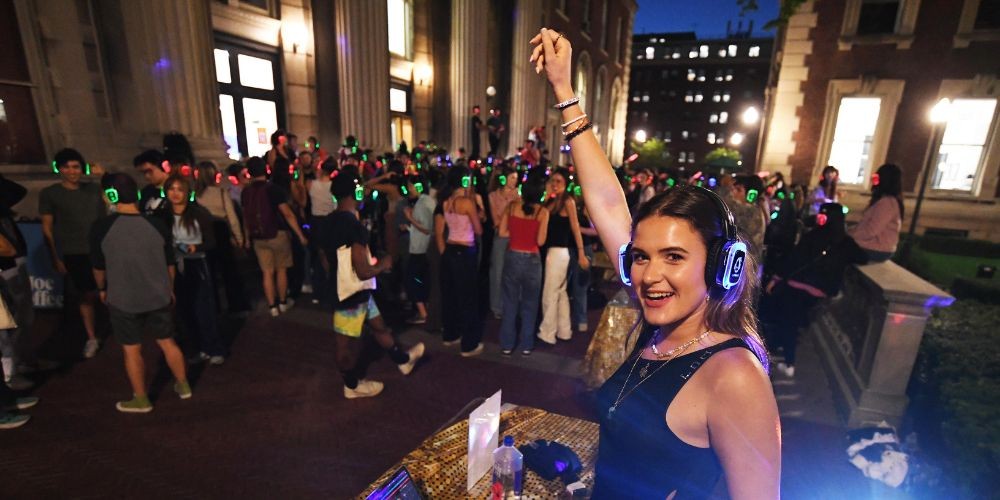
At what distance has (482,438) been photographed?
2109mm

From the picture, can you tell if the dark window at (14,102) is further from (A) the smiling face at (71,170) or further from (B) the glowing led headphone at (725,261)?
(B) the glowing led headphone at (725,261)

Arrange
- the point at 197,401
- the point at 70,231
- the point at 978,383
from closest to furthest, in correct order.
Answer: the point at 978,383 < the point at 197,401 < the point at 70,231

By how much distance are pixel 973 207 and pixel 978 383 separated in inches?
521

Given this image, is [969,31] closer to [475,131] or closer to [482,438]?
[475,131]

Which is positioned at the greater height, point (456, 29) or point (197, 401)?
point (456, 29)

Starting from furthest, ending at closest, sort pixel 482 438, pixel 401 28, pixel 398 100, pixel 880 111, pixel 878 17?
pixel 398 100 → pixel 401 28 → pixel 880 111 → pixel 878 17 → pixel 482 438

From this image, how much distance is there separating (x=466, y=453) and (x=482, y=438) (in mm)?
221

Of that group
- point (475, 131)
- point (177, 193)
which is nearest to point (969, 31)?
point (475, 131)

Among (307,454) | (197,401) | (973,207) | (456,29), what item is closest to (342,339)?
(307,454)

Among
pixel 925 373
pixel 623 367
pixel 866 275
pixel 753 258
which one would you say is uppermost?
pixel 753 258

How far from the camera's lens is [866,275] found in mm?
4828

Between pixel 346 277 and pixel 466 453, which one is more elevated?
pixel 346 277

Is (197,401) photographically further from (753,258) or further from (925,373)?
(925,373)

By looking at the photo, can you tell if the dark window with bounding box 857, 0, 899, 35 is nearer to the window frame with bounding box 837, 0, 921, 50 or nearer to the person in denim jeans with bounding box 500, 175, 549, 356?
the window frame with bounding box 837, 0, 921, 50
